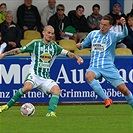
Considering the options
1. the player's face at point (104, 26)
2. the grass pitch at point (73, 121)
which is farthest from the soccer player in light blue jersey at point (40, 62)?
the player's face at point (104, 26)

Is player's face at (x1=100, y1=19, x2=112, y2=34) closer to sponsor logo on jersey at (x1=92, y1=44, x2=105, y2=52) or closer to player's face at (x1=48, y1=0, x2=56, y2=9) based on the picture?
sponsor logo on jersey at (x1=92, y1=44, x2=105, y2=52)

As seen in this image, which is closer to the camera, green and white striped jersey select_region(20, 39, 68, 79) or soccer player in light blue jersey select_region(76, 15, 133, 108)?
green and white striped jersey select_region(20, 39, 68, 79)

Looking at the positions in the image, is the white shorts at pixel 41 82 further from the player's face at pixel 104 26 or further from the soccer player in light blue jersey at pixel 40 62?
the player's face at pixel 104 26

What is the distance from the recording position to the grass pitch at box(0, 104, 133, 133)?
11.3 m

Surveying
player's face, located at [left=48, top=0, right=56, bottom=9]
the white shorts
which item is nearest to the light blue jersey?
the white shorts

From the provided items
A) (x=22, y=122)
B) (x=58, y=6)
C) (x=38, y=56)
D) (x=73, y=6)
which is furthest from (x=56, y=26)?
(x=22, y=122)

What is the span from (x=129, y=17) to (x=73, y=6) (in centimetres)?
262

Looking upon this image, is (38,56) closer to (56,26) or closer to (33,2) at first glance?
(56,26)

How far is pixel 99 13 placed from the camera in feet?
75.4

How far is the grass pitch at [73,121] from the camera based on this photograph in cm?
1134

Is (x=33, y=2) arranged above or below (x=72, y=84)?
above

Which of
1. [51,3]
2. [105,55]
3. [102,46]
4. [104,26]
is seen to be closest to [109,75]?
[105,55]

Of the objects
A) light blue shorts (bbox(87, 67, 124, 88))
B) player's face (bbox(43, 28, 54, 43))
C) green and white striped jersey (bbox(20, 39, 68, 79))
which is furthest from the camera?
light blue shorts (bbox(87, 67, 124, 88))

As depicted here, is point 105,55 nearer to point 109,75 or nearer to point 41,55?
point 109,75
